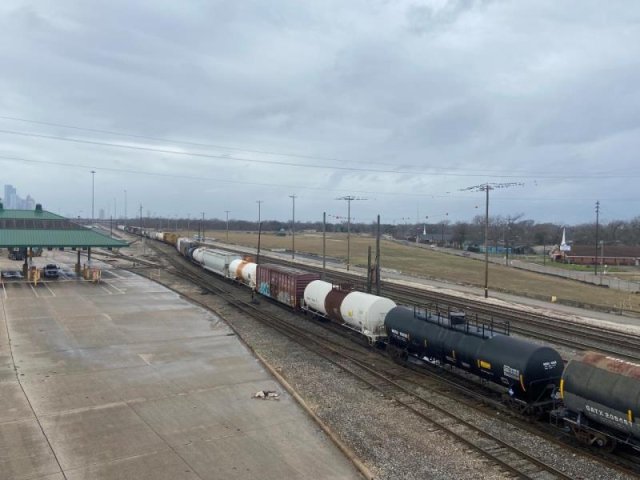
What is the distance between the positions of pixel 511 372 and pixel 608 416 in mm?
3140

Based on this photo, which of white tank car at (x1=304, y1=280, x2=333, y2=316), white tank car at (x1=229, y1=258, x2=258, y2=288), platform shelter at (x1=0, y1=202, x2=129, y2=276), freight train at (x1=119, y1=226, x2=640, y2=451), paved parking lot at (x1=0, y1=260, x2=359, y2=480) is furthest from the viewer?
platform shelter at (x1=0, y1=202, x2=129, y2=276)

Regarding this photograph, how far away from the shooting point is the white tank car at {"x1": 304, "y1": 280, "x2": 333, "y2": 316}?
3086 cm

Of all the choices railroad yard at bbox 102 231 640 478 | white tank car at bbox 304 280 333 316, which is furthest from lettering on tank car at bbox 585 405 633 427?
white tank car at bbox 304 280 333 316

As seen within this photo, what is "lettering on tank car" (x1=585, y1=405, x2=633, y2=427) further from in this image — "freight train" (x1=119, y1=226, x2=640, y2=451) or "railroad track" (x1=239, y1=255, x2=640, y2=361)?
"railroad track" (x1=239, y1=255, x2=640, y2=361)

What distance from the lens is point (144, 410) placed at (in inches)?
661

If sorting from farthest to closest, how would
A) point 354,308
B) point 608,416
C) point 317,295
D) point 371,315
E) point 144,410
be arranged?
1. point 317,295
2. point 354,308
3. point 371,315
4. point 144,410
5. point 608,416

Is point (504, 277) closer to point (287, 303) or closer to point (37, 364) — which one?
point (287, 303)

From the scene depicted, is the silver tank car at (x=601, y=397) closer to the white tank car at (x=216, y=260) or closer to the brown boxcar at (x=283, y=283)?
the brown boxcar at (x=283, y=283)

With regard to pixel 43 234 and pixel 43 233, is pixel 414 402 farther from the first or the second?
pixel 43 233

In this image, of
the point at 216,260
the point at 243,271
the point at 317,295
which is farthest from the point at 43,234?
the point at 317,295

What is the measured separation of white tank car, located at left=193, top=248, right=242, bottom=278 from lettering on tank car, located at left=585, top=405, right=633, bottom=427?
4131cm

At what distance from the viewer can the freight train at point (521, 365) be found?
13609 millimetres

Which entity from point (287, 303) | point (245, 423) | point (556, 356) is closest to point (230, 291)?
point (287, 303)

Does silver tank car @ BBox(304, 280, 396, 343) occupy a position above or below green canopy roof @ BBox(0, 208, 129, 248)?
below
